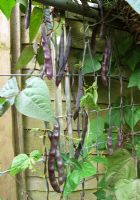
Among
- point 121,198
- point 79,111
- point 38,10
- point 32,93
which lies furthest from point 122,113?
point 32,93

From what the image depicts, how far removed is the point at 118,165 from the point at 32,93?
0.45 m

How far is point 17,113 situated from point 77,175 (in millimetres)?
421

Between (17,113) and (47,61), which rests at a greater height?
(47,61)

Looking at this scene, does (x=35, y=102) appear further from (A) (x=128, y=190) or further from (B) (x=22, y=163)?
(A) (x=128, y=190)

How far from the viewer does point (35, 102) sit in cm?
72

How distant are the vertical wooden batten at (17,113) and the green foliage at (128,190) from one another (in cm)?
41

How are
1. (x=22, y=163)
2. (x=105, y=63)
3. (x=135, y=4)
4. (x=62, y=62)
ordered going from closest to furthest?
(x=135, y=4) < (x=22, y=163) < (x=62, y=62) < (x=105, y=63)

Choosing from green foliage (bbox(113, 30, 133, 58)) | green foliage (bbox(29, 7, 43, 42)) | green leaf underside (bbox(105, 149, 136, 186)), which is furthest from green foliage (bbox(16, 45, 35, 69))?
green leaf underside (bbox(105, 149, 136, 186))

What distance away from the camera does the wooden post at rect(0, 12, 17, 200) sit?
3.97 feet

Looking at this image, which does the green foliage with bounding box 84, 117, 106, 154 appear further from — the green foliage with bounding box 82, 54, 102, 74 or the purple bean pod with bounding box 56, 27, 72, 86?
the purple bean pod with bounding box 56, 27, 72, 86

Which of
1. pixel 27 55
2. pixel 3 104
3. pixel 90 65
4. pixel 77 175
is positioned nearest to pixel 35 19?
pixel 27 55

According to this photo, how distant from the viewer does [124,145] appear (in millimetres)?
1200

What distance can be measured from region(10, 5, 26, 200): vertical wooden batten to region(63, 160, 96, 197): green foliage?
1.15 ft

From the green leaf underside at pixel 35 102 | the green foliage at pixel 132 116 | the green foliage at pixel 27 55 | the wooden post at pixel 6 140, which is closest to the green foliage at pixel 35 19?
the green foliage at pixel 27 55
